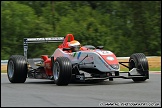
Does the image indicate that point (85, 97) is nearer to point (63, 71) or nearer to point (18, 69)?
point (63, 71)

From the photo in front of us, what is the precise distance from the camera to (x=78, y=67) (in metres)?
13.8

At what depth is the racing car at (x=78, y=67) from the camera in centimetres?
1310

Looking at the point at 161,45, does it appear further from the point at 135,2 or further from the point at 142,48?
the point at 135,2

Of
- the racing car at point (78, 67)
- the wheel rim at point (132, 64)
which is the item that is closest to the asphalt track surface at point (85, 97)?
the racing car at point (78, 67)

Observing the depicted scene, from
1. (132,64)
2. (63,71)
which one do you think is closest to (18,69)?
(63,71)

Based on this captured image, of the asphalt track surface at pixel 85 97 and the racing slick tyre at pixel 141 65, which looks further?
the racing slick tyre at pixel 141 65

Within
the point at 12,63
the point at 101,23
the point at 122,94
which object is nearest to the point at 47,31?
the point at 101,23

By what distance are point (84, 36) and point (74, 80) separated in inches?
1113

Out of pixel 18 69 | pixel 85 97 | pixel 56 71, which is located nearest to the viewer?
pixel 85 97

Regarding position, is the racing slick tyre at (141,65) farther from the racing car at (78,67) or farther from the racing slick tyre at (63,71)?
the racing slick tyre at (63,71)

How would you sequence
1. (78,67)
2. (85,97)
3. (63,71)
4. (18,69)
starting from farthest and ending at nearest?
1. (18,69)
2. (78,67)
3. (63,71)
4. (85,97)

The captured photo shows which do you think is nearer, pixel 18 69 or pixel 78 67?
pixel 78 67

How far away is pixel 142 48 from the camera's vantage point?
4606 cm

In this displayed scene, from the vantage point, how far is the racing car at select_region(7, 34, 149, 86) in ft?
43.0
